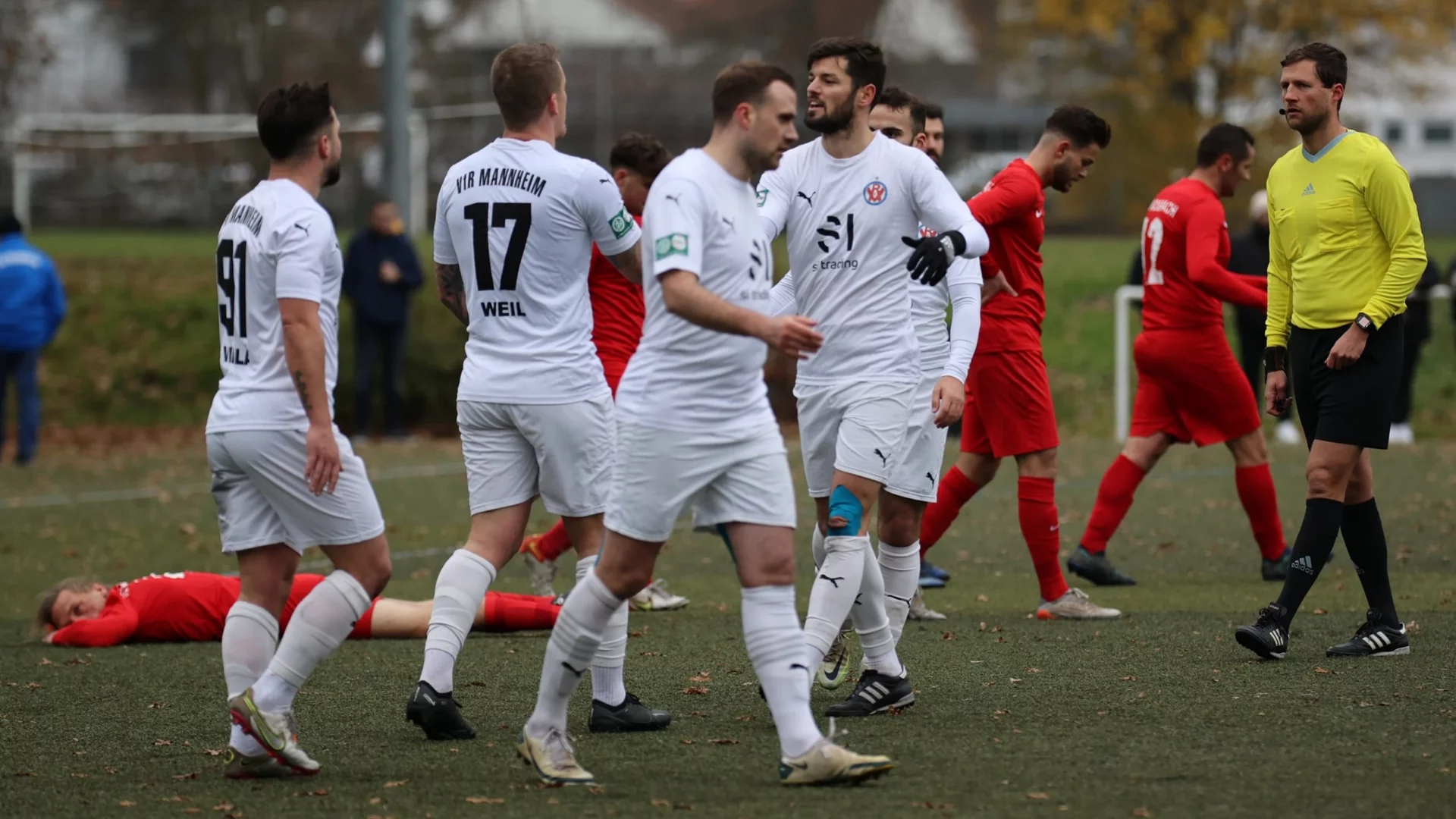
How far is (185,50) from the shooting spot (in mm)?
39406

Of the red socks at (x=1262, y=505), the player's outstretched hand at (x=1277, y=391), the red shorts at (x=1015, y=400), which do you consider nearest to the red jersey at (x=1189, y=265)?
the red socks at (x=1262, y=505)

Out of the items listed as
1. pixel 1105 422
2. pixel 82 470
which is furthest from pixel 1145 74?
pixel 82 470

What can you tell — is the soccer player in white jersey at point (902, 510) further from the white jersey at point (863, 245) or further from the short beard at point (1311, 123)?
the short beard at point (1311, 123)

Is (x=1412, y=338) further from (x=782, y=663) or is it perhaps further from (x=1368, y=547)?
(x=782, y=663)

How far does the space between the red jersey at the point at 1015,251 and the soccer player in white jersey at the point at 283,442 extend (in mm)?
3004

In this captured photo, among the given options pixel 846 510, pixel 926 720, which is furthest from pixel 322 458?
pixel 926 720

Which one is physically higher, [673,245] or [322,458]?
[673,245]

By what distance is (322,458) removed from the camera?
5.09 meters

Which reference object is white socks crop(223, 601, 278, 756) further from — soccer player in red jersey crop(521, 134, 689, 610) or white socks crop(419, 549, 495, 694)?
soccer player in red jersey crop(521, 134, 689, 610)

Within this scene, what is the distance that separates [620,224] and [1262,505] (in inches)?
189

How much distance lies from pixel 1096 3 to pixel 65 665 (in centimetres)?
2612

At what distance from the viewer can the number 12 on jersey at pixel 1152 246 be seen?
926cm

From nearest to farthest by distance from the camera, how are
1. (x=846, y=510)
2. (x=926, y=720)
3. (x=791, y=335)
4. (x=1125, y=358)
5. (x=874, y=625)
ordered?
(x=791, y=335) → (x=846, y=510) → (x=926, y=720) → (x=874, y=625) → (x=1125, y=358)

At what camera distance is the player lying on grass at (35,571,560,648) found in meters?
7.99
